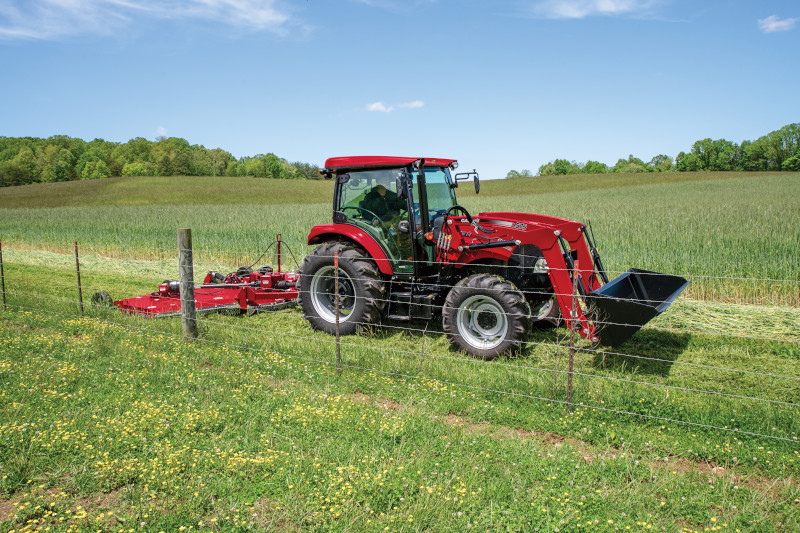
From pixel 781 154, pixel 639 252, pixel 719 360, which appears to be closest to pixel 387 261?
pixel 719 360

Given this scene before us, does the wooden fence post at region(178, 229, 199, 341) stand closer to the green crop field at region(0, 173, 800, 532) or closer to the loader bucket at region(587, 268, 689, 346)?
the green crop field at region(0, 173, 800, 532)

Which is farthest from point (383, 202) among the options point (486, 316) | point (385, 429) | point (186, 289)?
point (385, 429)

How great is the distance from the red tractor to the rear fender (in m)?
0.01

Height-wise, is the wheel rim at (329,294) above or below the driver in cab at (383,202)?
below

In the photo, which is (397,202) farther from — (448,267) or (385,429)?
(385,429)

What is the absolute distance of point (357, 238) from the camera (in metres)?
7.10

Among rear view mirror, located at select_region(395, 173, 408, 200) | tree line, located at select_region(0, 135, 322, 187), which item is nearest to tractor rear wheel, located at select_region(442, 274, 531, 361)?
rear view mirror, located at select_region(395, 173, 408, 200)

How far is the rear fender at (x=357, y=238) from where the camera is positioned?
6992 mm

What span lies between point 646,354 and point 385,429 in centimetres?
363

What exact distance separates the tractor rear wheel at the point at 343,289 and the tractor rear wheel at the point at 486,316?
1.04 m

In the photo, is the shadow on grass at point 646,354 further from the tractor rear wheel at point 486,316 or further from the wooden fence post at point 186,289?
the wooden fence post at point 186,289

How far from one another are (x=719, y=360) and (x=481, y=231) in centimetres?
306

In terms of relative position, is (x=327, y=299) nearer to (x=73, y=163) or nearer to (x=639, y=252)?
(x=639, y=252)

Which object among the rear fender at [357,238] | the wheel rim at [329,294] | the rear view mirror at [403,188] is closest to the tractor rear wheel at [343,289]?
the wheel rim at [329,294]
